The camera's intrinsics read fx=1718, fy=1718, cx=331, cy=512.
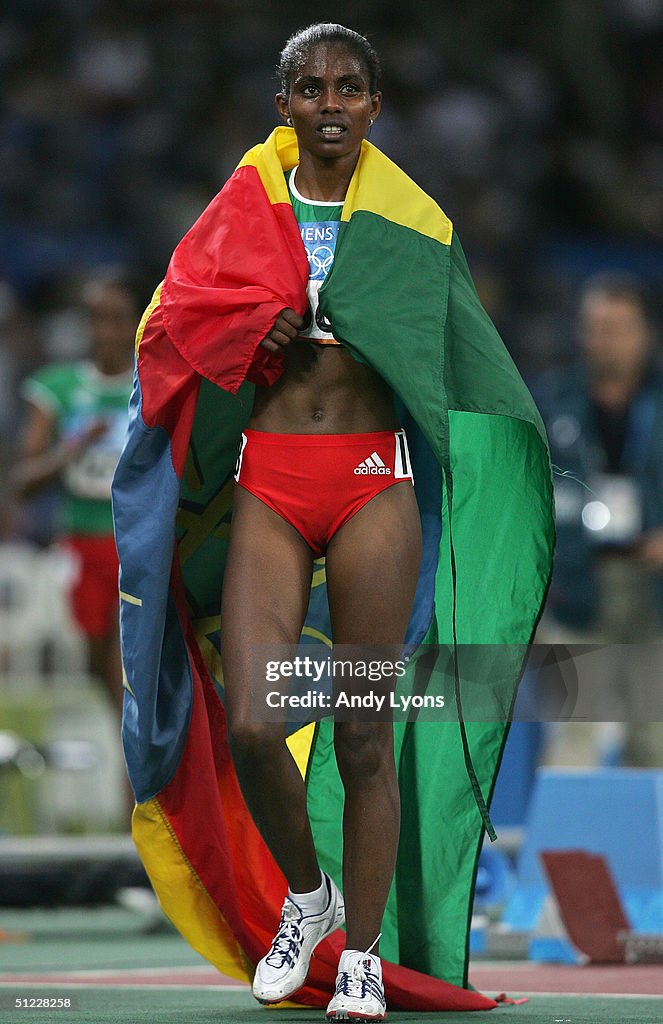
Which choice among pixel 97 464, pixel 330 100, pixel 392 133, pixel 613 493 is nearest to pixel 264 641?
pixel 330 100

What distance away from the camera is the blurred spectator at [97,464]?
7.25 meters

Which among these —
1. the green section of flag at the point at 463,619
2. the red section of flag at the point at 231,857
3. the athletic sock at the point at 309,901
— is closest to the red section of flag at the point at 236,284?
the green section of flag at the point at 463,619

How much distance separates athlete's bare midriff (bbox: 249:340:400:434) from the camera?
154 inches

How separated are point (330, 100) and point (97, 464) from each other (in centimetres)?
354

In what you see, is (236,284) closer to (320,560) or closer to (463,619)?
(320,560)

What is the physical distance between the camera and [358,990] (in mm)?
3705

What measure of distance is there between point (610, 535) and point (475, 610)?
3.17 meters

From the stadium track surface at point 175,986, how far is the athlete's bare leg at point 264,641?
426mm

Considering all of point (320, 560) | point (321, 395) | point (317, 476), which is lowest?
point (320, 560)

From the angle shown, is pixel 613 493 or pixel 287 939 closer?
pixel 287 939

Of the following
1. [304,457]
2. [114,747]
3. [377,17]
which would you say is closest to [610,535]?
[114,747]

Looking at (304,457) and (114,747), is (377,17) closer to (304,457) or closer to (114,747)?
(114,747)

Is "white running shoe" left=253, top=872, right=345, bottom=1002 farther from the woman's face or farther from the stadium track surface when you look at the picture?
the woman's face

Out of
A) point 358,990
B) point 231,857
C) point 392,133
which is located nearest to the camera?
point 358,990
